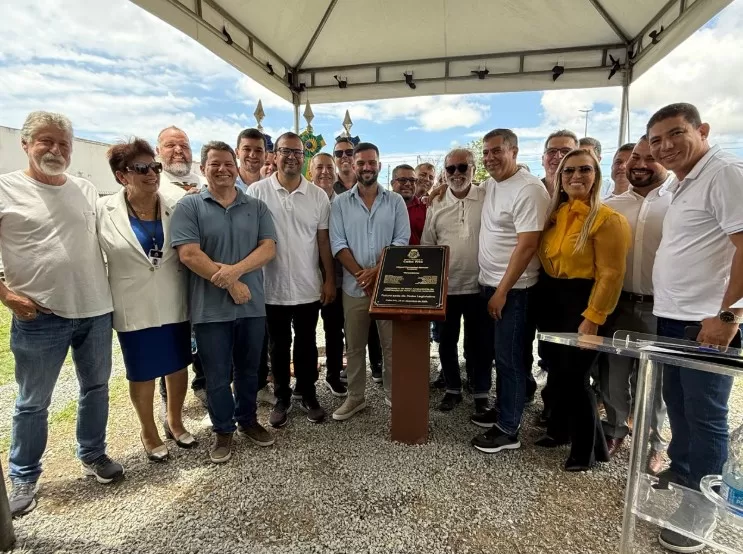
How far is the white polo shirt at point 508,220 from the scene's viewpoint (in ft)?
9.01

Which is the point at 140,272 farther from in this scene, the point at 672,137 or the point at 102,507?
the point at 672,137

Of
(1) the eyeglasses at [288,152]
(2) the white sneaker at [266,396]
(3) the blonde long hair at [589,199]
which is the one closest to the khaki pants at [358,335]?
(2) the white sneaker at [266,396]

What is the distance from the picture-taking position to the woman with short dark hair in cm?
253

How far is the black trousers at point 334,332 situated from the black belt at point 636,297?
2238 mm

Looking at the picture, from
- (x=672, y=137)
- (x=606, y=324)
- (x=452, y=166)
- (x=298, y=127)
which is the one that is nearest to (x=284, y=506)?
(x=606, y=324)

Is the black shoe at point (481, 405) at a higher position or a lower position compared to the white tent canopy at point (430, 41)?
lower

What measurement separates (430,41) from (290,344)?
502cm

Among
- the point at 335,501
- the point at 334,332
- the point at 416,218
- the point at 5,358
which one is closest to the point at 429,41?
the point at 416,218

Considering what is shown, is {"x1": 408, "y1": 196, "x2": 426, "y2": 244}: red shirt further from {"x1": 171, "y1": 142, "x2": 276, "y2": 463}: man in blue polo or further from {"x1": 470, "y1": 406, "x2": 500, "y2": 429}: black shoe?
{"x1": 470, "y1": 406, "x2": 500, "y2": 429}: black shoe

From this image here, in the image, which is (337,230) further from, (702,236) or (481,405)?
(702,236)

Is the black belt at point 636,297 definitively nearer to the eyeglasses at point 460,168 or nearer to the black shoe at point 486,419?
the black shoe at point 486,419

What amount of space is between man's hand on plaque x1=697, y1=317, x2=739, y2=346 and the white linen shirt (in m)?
3.06

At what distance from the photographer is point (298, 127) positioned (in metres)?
6.96

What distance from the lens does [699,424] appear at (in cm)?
202
